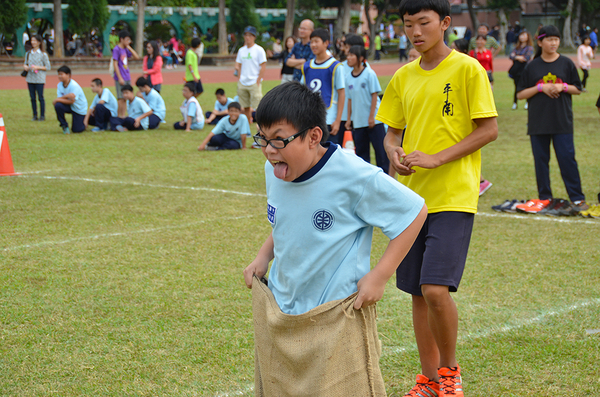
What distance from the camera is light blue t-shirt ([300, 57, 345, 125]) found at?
8.36m

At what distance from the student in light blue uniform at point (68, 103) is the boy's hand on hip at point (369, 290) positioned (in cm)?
1247

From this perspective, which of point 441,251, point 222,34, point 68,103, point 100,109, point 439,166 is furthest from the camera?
point 222,34

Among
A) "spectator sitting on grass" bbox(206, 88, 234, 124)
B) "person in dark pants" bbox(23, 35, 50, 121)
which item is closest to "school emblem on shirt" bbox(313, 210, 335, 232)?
"spectator sitting on grass" bbox(206, 88, 234, 124)

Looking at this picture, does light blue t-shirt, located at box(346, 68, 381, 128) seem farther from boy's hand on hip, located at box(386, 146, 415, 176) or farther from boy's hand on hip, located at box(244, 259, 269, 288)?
boy's hand on hip, located at box(244, 259, 269, 288)

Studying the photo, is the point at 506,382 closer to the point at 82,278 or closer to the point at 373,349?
the point at 373,349

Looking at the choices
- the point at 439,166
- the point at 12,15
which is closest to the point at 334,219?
the point at 439,166

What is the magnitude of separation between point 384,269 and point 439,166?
1.00 meters

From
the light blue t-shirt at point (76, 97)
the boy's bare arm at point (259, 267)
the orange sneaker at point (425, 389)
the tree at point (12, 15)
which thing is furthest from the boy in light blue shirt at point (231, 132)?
the tree at point (12, 15)

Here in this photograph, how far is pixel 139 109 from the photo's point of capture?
564 inches

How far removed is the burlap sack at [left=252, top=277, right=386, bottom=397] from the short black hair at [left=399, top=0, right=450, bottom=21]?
145cm

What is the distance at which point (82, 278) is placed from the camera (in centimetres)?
492

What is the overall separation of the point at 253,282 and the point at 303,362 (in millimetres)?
382

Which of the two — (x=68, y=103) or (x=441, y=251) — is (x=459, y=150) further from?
(x=68, y=103)

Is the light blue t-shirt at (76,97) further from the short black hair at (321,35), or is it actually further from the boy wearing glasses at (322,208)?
the boy wearing glasses at (322,208)
